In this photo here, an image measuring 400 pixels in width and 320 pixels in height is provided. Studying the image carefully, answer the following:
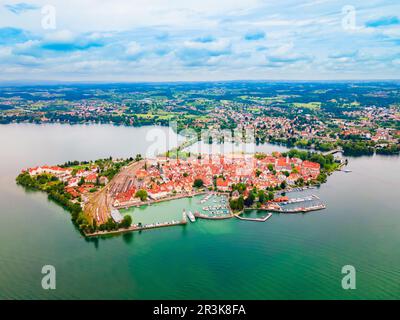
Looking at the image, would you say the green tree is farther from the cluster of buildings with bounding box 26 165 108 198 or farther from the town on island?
the cluster of buildings with bounding box 26 165 108 198

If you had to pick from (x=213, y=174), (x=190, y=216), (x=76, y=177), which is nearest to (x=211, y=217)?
(x=190, y=216)

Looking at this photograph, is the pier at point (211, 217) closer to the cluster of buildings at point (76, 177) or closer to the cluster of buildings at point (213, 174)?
the cluster of buildings at point (213, 174)

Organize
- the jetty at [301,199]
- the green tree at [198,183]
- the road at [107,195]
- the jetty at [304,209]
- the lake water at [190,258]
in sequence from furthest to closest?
1. the green tree at [198,183]
2. the jetty at [301,199]
3. the jetty at [304,209]
4. the road at [107,195]
5. the lake water at [190,258]

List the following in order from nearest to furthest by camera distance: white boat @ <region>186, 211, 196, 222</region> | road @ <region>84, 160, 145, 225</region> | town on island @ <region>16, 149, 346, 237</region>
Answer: white boat @ <region>186, 211, 196, 222</region>, road @ <region>84, 160, 145, 225</region>, town on island @ <region>16, 149, 346, 237</region>

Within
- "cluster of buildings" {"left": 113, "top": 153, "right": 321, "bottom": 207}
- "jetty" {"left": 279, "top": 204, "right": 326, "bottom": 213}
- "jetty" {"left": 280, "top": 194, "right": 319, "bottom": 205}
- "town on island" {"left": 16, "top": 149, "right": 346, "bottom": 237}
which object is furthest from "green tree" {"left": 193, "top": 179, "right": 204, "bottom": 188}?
"jetty" {"left": 279, "top": 204, "right": 326, "bottom": 213}

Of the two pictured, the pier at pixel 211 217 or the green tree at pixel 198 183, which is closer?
the pier at pixel 211 217

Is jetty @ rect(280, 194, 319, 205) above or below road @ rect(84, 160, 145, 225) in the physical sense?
below

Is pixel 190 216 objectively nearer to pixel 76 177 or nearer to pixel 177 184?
pixel 177 184

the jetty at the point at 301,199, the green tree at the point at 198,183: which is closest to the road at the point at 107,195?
the green tree at the point at 198,183

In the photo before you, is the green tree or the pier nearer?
the pier
